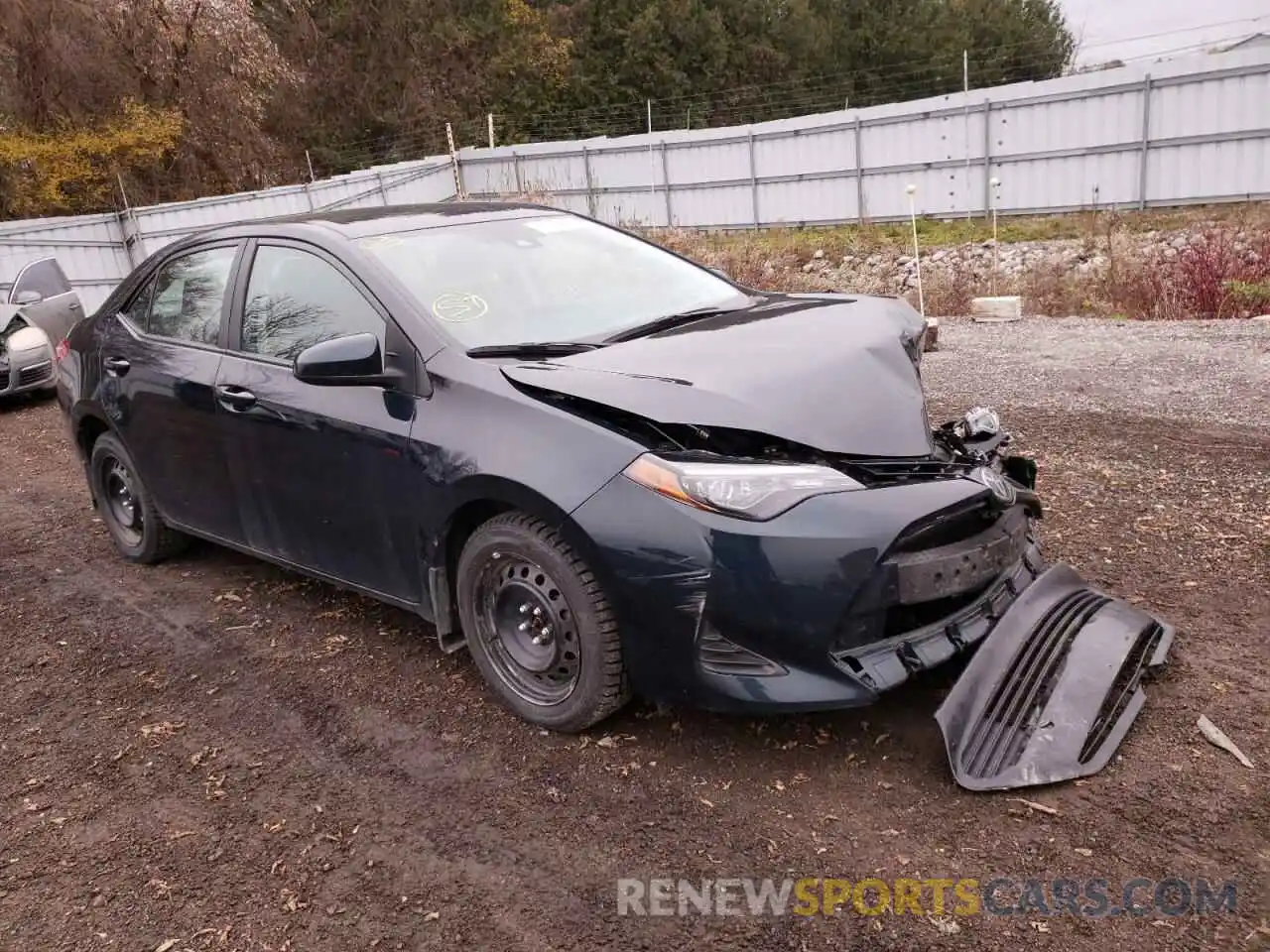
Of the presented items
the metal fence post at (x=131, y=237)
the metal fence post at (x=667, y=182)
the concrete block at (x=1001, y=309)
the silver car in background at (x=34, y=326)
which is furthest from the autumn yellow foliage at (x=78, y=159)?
the concrete block at (x=1001, y=309)

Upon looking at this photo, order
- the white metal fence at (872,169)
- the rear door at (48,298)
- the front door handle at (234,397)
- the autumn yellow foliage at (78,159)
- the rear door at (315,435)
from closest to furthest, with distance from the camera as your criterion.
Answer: the rear door at (315,435), the front door handle at (234,397), the rear door at (48,298), the white metal fence at (872,169), the autumn yellow foliage at (78,159)

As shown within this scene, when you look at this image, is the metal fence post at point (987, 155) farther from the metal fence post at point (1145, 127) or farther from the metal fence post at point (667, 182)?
the metal fence post at point (667, 182)

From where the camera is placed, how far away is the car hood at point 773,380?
2980 mm

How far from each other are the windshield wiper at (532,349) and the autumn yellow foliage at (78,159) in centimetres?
2256

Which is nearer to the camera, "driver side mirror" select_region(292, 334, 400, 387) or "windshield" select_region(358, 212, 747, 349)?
"driver side mirror" select_region(292, 334, 400, 387)

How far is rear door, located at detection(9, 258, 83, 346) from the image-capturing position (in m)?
10.4

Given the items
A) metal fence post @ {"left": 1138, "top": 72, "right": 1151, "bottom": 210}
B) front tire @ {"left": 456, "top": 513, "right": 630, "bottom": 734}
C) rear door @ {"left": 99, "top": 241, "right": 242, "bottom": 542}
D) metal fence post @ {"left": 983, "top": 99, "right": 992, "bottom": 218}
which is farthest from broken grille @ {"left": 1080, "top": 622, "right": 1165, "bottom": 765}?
metal fence post @ {"left": 983, "top": 99, "right": 992, "bottom": 218}

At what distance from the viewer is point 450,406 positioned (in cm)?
330

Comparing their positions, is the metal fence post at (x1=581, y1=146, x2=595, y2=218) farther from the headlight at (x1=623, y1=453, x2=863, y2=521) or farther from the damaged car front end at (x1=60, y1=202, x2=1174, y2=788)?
the headlight at (x1=623, y1=453, x2=863, y2=521)

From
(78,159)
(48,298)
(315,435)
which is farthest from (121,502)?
(78,159)

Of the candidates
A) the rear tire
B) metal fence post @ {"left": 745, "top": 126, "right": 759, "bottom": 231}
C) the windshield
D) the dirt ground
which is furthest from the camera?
metal fence post @ {"left": 745, "top": 126, "right": 759, "bottom": 231}

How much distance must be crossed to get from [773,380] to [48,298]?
1024 cm

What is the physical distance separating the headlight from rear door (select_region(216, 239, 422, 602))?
101 cm

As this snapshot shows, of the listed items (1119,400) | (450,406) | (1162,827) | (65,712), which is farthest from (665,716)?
(1119,400)
